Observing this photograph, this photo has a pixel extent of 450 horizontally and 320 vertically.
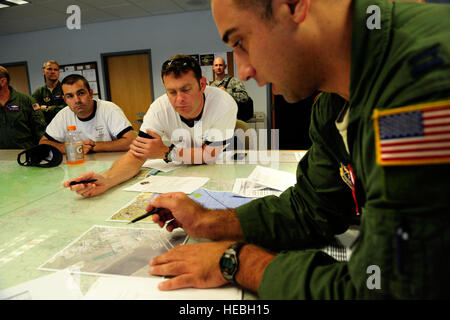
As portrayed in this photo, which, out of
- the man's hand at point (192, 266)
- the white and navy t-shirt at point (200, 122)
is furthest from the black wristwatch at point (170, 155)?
the man's hand at point (192, 266)

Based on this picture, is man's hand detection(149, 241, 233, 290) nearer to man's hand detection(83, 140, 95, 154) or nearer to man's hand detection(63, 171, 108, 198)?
man's hand detection(63, 171, 108, 198)

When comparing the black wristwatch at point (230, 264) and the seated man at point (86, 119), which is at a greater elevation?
the seated man at point (86, 119)

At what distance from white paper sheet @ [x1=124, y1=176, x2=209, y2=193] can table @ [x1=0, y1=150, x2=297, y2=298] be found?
0.14 feet

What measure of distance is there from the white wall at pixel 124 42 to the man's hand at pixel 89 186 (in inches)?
156

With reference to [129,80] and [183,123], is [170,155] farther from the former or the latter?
[129,80]

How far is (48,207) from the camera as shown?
3.29 feet

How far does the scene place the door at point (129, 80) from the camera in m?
5.43

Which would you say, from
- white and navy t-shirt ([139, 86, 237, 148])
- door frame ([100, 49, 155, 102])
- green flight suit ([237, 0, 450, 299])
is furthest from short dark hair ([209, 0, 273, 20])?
door frame ([100, 49, 155, 102])

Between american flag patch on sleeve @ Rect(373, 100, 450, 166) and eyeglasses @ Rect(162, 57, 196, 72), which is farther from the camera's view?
eyeglasses @ Rect(162, 57, 196, 72)

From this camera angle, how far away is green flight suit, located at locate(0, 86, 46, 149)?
2914 mm

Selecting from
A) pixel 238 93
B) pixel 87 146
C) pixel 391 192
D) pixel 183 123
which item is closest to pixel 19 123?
pixel 87 146

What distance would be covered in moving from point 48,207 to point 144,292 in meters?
0.66

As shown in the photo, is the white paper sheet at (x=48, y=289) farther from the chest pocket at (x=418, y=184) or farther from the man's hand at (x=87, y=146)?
the man's hand at (x=87, y=146)
